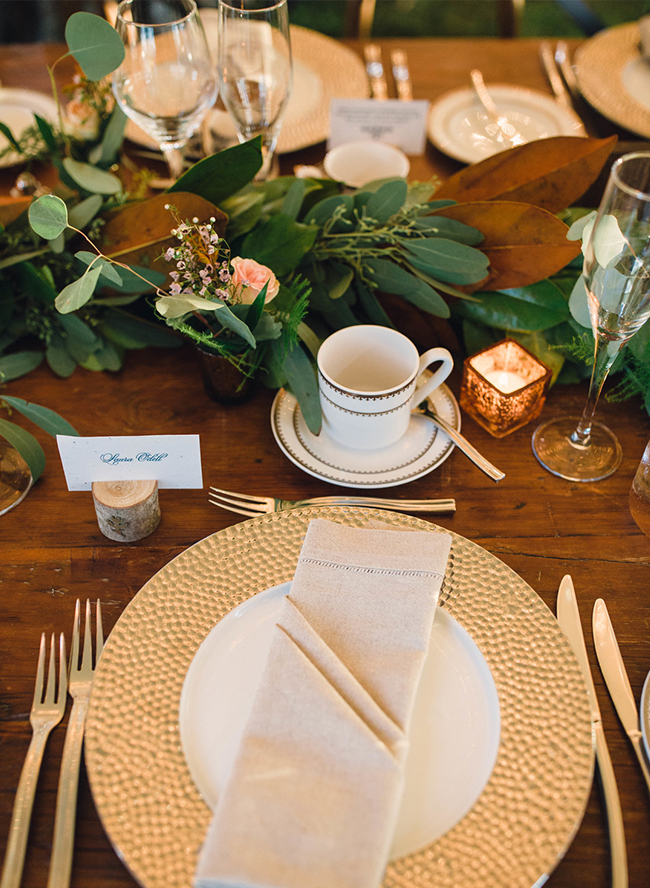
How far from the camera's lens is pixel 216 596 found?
0.63 meters

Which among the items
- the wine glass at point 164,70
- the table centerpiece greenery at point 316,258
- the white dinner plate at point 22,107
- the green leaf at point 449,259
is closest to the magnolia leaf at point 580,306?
the table centerpiece greenery at point 316,258

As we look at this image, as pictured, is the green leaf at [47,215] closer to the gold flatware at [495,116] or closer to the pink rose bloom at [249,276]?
the pink rose bloom at [249,276]

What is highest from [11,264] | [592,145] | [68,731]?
[592,145]

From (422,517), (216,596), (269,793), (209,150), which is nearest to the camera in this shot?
(269,793)

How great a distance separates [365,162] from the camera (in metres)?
1.07

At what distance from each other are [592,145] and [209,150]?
1.96 feet

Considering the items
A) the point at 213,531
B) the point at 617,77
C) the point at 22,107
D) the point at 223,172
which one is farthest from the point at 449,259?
the point at 22,107

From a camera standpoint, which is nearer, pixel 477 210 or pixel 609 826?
pixel 609 826

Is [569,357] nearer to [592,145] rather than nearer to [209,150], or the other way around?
[592,145]

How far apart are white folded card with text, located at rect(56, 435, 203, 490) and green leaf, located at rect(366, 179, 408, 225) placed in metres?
0.37

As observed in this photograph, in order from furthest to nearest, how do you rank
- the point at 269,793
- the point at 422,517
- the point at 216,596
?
the point at 422,517
the point at 216,596
the point at 269,793

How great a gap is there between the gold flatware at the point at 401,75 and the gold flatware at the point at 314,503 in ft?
2.89

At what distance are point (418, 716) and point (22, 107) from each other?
119cm

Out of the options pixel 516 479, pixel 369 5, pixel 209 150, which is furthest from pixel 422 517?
pixel 369 5
